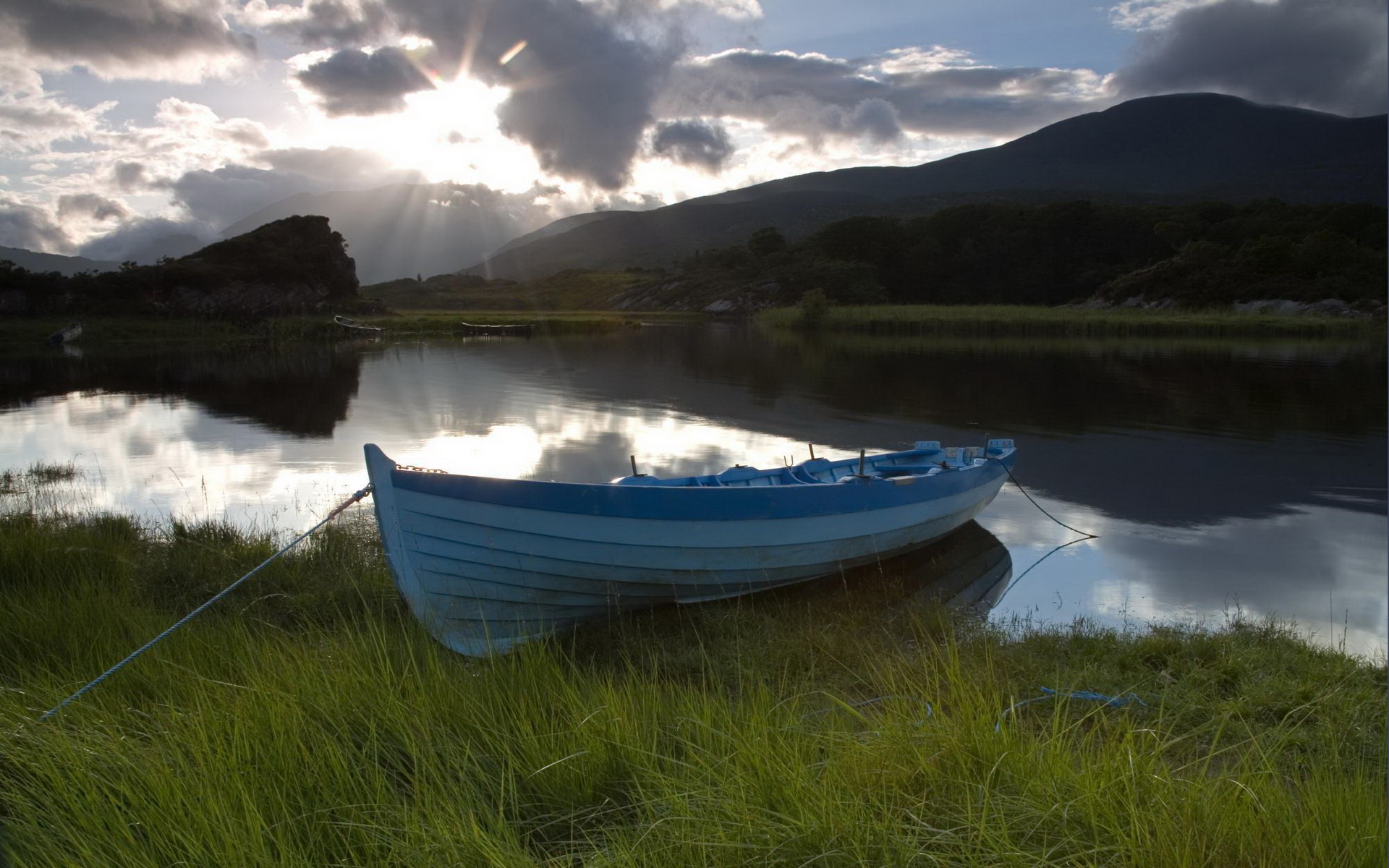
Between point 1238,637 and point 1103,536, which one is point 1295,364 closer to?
point 1103,536

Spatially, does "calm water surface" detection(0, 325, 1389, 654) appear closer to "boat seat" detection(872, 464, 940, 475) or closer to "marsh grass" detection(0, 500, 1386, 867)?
"boat seat" detection(872, 464, 940, 475)

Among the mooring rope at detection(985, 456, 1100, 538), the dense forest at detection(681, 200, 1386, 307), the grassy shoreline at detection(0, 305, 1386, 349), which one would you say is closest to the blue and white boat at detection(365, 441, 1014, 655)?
the mooring rope at detection(985, 456, 1100, 538)

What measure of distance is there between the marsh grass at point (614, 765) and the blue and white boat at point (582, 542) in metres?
0.97

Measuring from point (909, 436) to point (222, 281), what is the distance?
52395 mm

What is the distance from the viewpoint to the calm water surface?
8984mm

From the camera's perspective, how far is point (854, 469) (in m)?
9.94

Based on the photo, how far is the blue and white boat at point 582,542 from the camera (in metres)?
5.87

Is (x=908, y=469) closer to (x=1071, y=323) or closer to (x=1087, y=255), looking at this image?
(x=1071, y=323)

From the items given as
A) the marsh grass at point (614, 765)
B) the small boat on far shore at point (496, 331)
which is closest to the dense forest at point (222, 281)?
the small boat on far shore at point (496, 331)

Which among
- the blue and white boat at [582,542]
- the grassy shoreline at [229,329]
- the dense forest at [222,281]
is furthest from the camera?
the dense forest at [222,281]

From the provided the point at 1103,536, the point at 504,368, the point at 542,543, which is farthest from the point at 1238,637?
the point at 504,368

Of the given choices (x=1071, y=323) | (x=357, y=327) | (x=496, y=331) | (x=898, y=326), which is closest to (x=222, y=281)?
(x=357, y=327)

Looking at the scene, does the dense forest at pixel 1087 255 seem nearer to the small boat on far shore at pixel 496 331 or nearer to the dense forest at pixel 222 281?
the small boat on far shore at pixel 496 331

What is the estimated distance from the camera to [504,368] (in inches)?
1223
